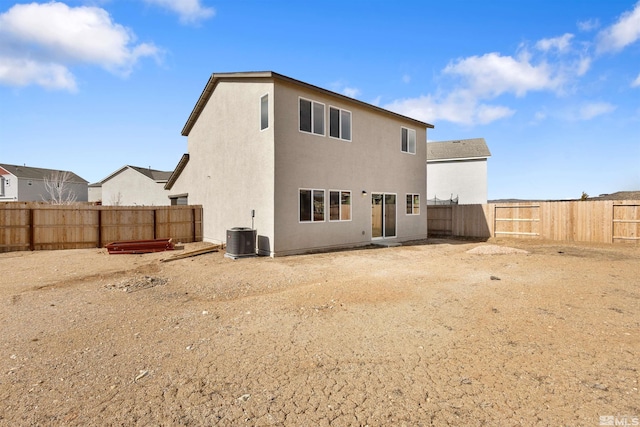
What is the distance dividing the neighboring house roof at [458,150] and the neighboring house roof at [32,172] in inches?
1738

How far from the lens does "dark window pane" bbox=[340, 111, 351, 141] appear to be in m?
12.7

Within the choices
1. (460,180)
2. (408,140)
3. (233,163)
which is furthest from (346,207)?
(460,180)

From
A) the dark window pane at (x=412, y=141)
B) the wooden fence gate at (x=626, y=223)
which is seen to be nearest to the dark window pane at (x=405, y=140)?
the dark window pane at (x=412, y=141)

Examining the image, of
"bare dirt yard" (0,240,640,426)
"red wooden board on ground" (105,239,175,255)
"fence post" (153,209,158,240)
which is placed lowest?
"bare dirt yard" (0,240,640,426)

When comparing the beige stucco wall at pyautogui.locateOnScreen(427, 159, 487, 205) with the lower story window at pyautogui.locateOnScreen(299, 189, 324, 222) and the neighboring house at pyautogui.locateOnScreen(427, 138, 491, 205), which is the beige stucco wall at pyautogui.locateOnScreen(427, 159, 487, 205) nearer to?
the neighboring house at pyautogui.locateOnScreen(427, 138, 491, 205)

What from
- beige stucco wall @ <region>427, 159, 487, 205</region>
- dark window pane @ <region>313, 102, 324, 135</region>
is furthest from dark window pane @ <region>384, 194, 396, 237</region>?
beige stucco wall @ <region>427, 159, 487, 205</region>

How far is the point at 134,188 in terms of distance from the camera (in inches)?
1201

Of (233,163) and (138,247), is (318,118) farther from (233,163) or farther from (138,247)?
(138,247)

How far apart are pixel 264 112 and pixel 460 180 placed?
21.5 metres

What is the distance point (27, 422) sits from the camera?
2.45 meters

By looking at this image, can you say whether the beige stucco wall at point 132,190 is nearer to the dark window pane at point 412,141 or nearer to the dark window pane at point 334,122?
the dark window pane at point 334,122

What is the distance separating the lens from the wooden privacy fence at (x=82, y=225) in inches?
472

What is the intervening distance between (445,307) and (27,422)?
532 cm

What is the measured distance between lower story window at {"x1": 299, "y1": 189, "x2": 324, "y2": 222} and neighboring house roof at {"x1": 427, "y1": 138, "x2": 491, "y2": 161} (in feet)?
63.6
